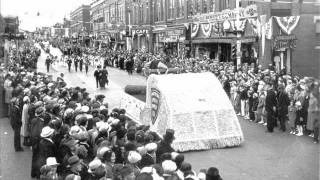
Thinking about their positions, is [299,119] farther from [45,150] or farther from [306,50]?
[306,50]

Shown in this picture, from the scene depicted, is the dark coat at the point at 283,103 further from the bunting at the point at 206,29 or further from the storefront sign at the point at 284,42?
the bunting at the point at 206,29

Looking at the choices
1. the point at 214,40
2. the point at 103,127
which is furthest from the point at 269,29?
the point at 103,127

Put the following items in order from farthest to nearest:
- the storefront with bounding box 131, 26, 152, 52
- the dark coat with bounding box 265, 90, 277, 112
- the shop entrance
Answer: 1. the storefront with bounding box 131, 26, 152, 52
2. the shop entrance
3. the dark coat with bounding box 265, 90, 277, 112

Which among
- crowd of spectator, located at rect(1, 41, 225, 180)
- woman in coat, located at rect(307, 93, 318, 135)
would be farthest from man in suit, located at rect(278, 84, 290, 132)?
crowd of spectator, located at rect(1, 41, 225, 180)

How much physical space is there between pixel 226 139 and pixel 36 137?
516 cm

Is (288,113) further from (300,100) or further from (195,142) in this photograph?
(195,142)

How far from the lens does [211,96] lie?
44.0ft

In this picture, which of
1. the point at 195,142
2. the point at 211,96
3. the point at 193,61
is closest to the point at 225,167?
the point at 195,142

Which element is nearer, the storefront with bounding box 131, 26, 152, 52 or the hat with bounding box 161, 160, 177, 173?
the hat with bounding box 161, 160, 177, 173

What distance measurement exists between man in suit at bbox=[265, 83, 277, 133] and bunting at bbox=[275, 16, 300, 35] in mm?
9113

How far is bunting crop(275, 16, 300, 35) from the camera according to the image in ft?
76.3

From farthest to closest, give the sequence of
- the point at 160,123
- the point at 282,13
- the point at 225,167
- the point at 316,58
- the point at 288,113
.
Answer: the point at 282,13, the point at 316,58, the point at 288,113, the point at 160,123, the point at 225,167

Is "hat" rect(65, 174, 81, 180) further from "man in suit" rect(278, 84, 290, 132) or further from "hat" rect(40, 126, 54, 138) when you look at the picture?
"man in suit" rect(278, 84, 290, 132)

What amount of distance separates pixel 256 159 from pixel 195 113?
2138 millimetres
